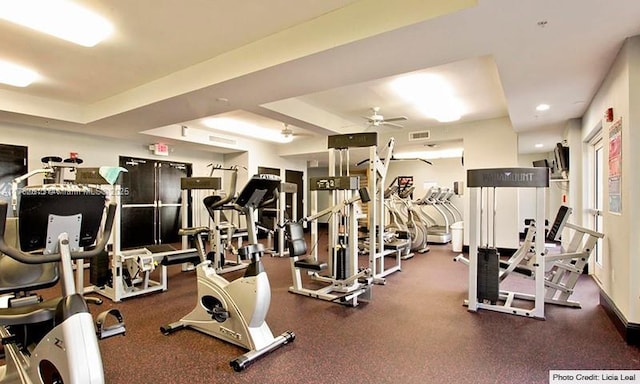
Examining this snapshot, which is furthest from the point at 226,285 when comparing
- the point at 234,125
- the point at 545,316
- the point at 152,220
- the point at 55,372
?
the point at 152,220

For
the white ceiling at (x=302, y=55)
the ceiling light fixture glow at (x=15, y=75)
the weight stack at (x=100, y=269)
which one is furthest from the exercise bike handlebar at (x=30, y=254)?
the ceiling light fixture glow at (x=15, y=75)

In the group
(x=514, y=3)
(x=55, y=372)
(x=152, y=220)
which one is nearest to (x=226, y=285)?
(x=55, y=372)

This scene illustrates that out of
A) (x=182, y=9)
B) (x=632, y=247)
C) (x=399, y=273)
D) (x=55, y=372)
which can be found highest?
(x=182, y=9)

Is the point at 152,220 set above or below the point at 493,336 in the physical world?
above

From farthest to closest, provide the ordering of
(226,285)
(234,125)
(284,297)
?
1. (234,125)
2. (284,297)
3. (226,285)

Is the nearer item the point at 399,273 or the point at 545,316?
the point at 545,316

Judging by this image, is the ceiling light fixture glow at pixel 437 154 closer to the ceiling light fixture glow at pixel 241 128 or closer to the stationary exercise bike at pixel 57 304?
the ceiling light fixture glow at pixel 241 128

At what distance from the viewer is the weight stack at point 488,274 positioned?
3557 millimetres

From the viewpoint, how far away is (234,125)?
22.9ft

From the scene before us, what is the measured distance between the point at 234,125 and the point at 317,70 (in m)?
4.07

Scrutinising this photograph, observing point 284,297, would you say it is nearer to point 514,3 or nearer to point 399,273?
point 399,273

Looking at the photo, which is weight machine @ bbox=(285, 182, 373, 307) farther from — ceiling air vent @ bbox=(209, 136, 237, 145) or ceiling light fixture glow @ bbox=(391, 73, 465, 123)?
ceiling air vent @ bbox=(209, 136, 237, 145)

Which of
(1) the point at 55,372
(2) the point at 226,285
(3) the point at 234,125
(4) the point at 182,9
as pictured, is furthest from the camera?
(3) the point at 234,125

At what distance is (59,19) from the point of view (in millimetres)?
2713
